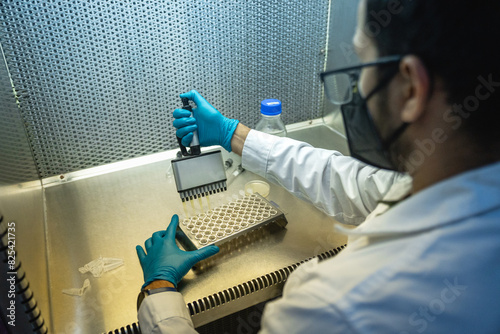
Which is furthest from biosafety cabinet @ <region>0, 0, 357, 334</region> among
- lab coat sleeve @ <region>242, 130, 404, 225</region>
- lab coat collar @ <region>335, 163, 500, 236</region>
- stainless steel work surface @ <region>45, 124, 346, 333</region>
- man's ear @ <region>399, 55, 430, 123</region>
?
lab coat collar @ <region>335, 163, 500, 236</region>

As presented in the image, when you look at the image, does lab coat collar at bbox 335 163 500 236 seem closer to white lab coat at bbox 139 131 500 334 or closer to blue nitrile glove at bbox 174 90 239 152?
white lab coat at bbox 139 131 500 334

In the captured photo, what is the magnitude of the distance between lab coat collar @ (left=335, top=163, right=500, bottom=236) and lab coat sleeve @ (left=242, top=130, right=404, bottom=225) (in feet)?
1.41

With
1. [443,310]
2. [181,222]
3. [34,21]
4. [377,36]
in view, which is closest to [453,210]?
[443,310]

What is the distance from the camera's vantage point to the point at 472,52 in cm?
50

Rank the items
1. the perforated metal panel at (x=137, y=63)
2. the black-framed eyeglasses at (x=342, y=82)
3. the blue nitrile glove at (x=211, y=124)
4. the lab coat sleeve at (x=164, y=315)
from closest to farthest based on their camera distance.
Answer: the black-framed eyeglasses at (x=342, y=82) → the lab coat sleeve at (x=164, y=315) → the perforated metal panel at (x=137, y=63) → the blue nitrile glove at (x=211, y=124)

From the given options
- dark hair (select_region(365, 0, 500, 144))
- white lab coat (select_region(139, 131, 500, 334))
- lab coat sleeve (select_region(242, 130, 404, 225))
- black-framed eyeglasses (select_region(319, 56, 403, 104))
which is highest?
dark hair (select_region(365, 0, 500, 144))

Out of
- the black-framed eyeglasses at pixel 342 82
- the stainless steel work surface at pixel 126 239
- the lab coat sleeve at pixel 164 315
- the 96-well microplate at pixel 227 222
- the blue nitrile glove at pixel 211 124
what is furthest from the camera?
the blue nitrile glove at pixel 211 124

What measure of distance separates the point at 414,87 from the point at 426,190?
185mm

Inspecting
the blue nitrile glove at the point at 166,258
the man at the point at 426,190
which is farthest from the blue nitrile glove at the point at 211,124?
the man at the point at 426,190

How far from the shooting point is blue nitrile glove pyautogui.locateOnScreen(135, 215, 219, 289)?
3.03 ft

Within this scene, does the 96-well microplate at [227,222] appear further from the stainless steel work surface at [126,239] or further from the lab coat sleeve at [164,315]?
the lab coat sleeve at [164,315]

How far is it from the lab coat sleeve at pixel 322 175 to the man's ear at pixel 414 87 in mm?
477

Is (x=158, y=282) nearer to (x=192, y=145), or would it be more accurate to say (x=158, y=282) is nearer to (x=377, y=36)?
(x=192, y=145)

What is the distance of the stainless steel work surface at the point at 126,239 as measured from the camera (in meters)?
0.91
